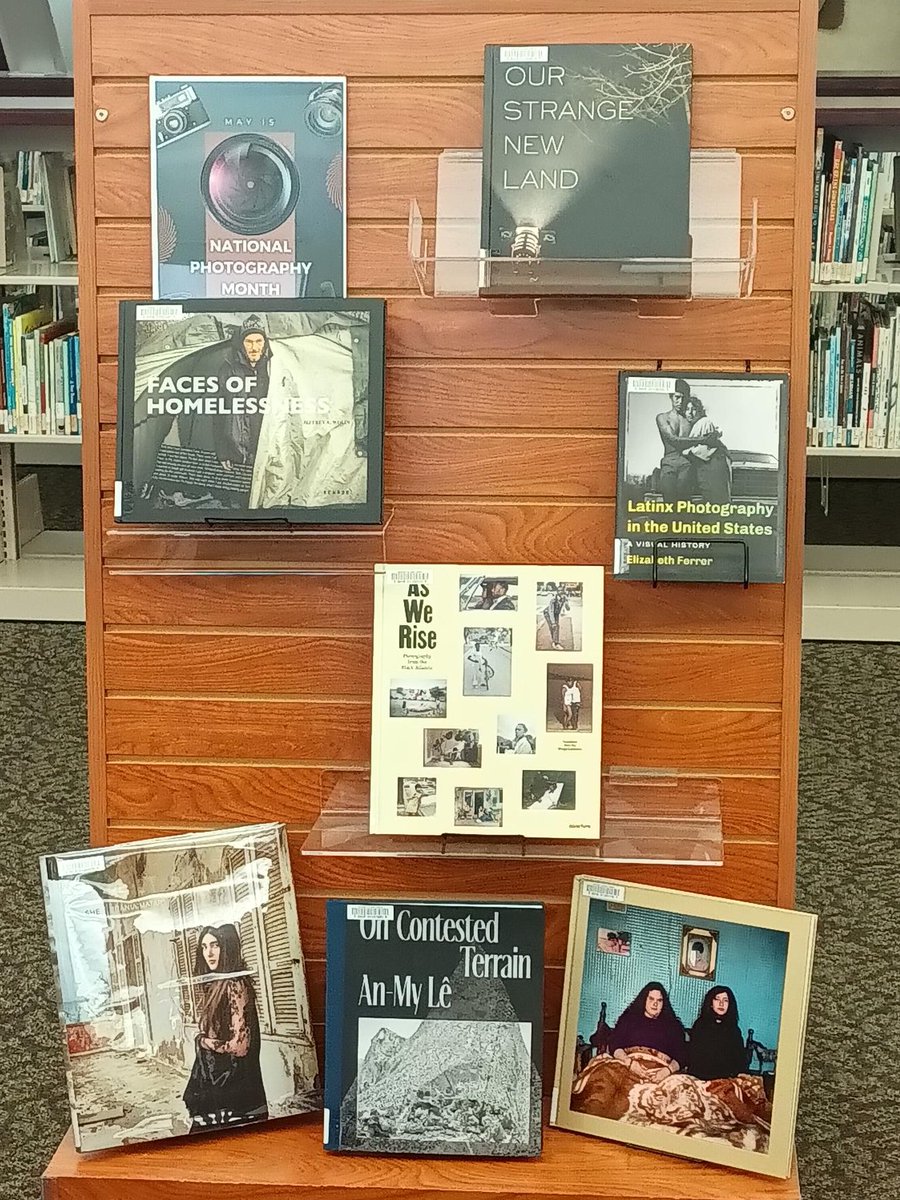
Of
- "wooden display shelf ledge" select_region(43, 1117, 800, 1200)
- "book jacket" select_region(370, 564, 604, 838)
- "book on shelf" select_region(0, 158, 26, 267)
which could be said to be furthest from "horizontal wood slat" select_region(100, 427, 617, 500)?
"book on shelf" select_region(0, 158, 26, 267)

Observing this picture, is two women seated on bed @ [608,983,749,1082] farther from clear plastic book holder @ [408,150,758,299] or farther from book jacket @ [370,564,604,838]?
clear plastic book holder @ [408,150,758,299]

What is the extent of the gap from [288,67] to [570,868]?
3.32 feet

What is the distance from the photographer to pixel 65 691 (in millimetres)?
4168

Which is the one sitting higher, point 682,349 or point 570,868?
point 682,349

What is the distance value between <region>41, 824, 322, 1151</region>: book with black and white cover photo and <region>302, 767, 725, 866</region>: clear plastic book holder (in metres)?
0.10

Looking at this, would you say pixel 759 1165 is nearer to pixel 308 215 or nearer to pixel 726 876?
pixel 726 876

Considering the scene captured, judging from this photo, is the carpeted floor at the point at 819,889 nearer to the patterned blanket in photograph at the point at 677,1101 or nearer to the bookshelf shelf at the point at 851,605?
the bookshelf shelf at the point at 851,605

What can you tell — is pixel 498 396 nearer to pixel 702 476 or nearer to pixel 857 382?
pixel 702 476

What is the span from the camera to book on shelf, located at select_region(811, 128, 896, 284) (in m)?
4.40

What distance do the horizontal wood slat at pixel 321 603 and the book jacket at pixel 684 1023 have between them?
32 cm

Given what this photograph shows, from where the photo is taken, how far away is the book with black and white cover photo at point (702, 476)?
1646 mm

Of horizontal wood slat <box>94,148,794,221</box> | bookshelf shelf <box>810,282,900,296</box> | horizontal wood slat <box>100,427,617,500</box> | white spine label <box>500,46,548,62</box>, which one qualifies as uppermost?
bookshelf shelf <box>810,282,900,296</box>

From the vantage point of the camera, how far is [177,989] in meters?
1.70

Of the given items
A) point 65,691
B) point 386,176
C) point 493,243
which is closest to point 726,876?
point 493,243
